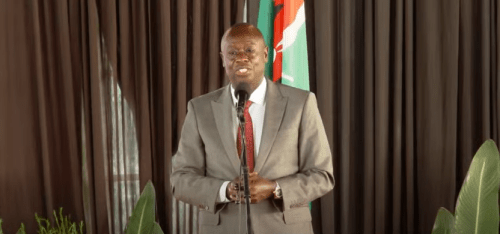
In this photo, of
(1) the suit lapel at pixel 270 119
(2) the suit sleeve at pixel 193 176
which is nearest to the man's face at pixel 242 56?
(1) the suit lapel at pixel 270 119

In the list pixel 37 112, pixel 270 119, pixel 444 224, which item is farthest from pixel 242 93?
pixel 37 112

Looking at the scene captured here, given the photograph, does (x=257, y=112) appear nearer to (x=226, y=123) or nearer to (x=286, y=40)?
(x=226, y=123)

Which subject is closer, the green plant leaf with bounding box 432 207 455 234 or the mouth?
the green plant leaf with bounding box 432 207 455 234

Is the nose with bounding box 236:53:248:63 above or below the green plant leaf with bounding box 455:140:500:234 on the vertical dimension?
above

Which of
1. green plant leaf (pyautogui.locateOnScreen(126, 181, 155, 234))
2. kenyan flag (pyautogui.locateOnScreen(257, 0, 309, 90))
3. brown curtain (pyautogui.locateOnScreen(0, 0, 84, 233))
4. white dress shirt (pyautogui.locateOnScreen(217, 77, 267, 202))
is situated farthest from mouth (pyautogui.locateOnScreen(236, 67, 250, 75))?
brown curtain (pyautogui.locateOnScreen(0, 0, 84, 233))

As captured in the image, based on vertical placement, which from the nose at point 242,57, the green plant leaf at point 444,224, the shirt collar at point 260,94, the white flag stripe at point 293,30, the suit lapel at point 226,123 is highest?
the white flag stripe at point 293,30

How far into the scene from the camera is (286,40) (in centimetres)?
301

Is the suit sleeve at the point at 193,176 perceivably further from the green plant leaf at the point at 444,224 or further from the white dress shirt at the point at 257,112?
the green plant leaf at the point at 444,224

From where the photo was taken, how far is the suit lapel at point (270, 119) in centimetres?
172

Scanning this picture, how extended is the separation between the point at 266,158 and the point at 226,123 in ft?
0.56

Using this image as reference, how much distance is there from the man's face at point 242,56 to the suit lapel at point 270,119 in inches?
4.6

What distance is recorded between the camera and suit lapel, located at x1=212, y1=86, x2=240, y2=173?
1.72 metres

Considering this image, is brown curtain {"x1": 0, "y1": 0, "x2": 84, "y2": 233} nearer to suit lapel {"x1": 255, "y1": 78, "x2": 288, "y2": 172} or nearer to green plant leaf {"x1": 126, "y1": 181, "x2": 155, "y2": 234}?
suit lapel {"x1": 255, "y1": 78, "x2": 288, "y2": 172}

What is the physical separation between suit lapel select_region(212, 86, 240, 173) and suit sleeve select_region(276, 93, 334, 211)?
17cm
